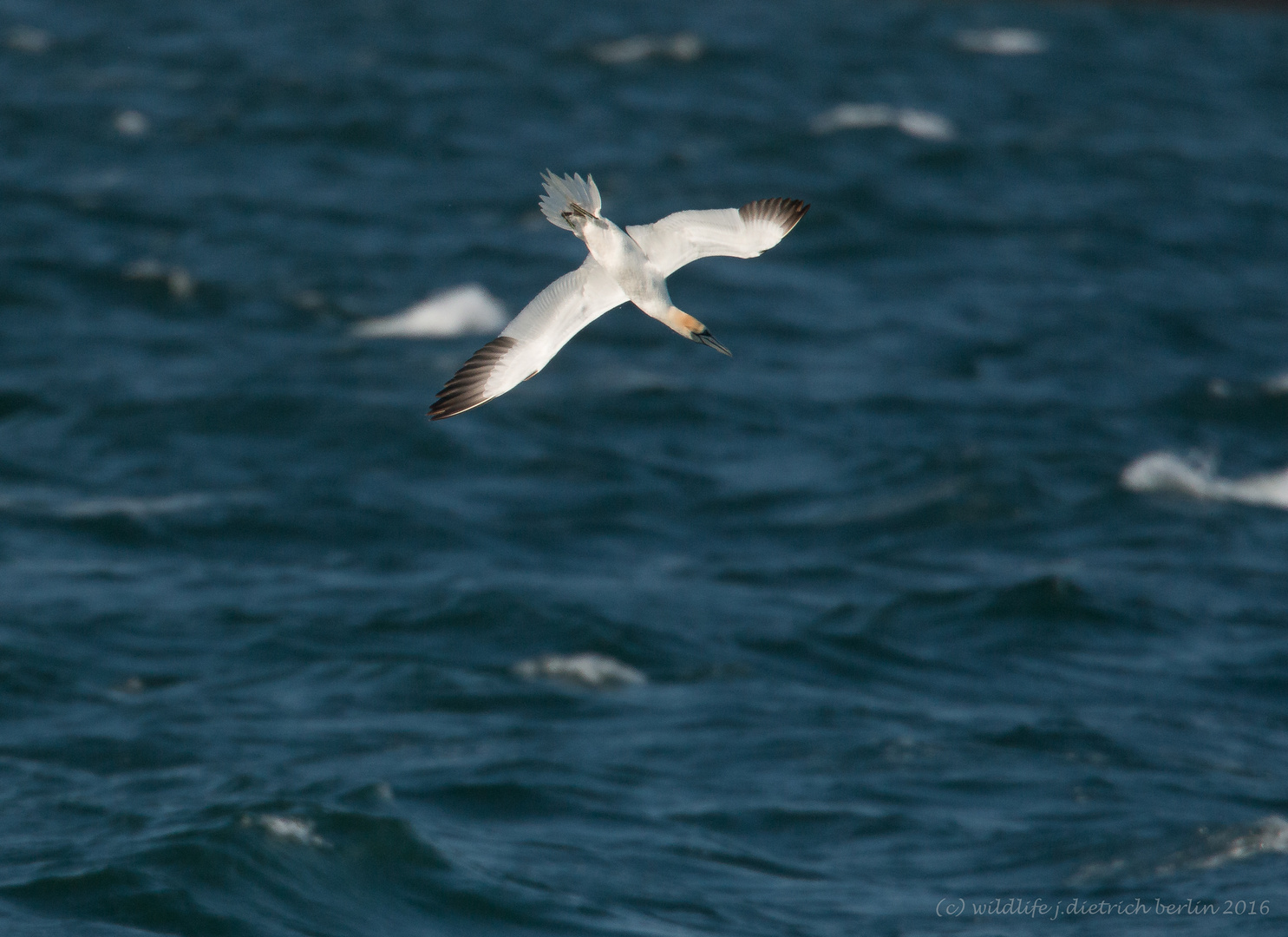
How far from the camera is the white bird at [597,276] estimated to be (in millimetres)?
8547

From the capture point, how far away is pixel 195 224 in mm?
29531

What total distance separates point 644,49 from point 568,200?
40963 millimetres

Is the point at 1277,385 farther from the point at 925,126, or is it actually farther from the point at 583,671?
the point at 925,126

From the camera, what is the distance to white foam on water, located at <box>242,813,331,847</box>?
493 inches

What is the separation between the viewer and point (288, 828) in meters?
12.6

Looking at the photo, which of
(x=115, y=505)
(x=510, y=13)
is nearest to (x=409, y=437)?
(x=115, y=505)

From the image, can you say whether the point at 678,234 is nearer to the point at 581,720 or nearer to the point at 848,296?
the point at 581,720

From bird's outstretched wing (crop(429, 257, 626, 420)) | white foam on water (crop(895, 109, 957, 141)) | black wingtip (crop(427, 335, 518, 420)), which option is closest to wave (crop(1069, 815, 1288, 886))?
bird's outstretched wing (crop(429, 257, 626, 420))

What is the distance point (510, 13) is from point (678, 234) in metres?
47.1

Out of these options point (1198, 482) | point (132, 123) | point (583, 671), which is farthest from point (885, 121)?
point (583, 671)

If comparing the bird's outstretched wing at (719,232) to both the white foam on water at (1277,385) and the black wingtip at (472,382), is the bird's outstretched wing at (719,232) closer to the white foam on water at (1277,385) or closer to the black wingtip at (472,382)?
the black wingtip at (472,382)

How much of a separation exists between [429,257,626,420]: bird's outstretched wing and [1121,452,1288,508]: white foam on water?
1397 cm

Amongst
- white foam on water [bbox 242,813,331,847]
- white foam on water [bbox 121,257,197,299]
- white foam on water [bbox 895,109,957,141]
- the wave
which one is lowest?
the wave

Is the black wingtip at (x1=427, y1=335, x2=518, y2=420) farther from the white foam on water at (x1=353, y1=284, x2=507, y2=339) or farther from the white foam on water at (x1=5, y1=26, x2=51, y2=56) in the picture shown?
the white foam on water at (x1=5, y1=26, x2=51, y2=56)
